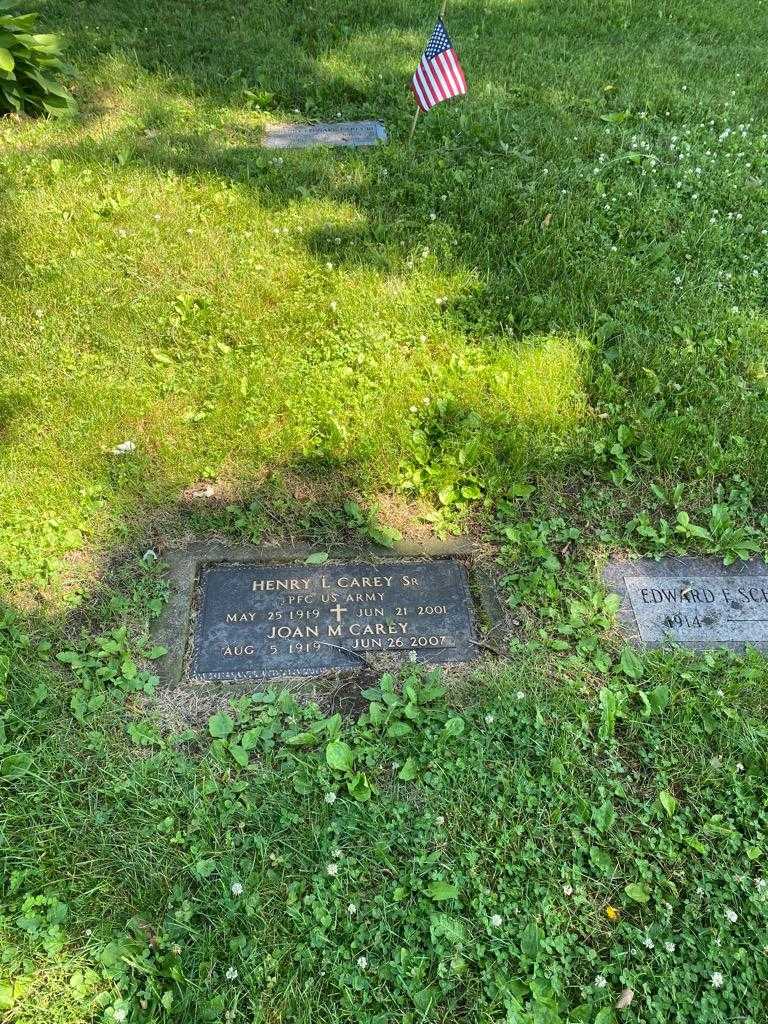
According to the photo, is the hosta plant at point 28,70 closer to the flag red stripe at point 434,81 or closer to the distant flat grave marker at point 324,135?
the distant flat grave marker at point 324,135

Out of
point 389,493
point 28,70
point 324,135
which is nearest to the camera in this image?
point 389,493

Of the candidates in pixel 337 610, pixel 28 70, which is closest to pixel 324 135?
pixel 28 70

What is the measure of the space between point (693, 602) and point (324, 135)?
4.51 metres

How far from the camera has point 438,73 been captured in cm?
459

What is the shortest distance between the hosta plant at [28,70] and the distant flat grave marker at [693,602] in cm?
531

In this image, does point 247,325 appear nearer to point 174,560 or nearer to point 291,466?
point 291,466

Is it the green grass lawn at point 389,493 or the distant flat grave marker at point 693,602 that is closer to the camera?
the green grass lawn at point 389,493

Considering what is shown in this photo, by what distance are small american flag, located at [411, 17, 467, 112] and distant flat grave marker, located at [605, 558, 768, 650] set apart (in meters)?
3.17

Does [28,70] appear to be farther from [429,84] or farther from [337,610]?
[337,610]

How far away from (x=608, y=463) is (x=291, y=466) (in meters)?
1.54

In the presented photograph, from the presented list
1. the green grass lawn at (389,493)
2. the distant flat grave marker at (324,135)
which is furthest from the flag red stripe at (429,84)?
the distant flat grave marker at (324,135)

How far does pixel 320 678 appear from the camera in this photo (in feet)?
9.59

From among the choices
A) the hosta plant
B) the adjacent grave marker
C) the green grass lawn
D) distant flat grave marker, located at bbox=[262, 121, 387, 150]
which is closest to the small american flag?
the green grass lawn

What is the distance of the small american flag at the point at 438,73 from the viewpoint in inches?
179
